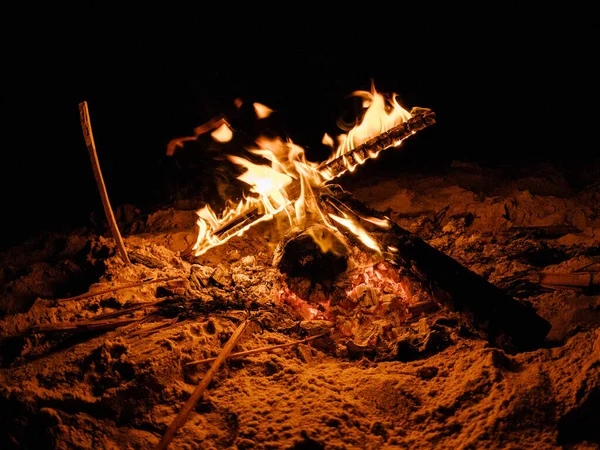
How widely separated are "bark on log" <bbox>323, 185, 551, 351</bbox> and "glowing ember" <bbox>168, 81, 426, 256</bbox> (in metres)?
0.60

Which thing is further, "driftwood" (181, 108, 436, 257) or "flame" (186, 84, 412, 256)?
"flame" (186, 84, 412, 256)

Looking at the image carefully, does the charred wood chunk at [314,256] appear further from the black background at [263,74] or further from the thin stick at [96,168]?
the black background at [263,74]

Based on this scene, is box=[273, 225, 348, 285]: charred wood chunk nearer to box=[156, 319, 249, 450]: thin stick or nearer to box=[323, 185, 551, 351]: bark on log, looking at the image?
box=[323, 185, 551, 351]: bark on log

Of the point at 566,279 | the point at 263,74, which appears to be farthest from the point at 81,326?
the point at 263,74

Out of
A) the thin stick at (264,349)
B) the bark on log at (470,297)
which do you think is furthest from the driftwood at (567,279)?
the thin stick at (264,349)

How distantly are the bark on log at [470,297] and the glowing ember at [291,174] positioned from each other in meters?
0.60

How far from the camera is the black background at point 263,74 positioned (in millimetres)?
6773

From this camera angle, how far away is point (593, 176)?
480 centimetres

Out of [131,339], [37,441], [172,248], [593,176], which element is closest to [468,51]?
[593,176]

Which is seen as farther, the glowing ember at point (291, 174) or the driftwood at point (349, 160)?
the glowing ember at point (291, 174)

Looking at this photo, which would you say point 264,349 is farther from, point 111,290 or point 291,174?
point 291,174

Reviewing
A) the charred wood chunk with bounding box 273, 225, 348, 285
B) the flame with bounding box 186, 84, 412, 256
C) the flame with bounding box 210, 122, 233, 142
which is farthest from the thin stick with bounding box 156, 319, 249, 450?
the flame with bounding box 210, 122, 233, 142

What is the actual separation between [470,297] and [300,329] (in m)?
1.30

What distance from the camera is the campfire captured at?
6.41 feet
